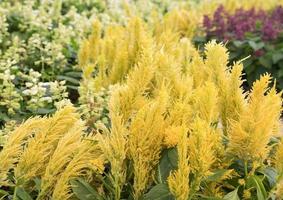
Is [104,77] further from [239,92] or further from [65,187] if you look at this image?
[65,187]

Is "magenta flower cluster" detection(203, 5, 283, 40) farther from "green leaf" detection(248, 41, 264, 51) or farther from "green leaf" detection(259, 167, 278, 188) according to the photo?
"green leaf" detection(259, 167, 278, 188)

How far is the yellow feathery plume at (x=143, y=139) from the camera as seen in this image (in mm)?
2070

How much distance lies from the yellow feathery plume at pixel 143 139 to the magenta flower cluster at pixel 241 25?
12.1ft

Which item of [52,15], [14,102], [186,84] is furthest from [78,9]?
[186,84]

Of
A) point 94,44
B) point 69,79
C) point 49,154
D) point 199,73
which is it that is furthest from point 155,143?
point 94,44

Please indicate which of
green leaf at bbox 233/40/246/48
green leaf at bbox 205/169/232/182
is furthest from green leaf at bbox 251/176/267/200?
green leaf at bbox 233/40/246/48

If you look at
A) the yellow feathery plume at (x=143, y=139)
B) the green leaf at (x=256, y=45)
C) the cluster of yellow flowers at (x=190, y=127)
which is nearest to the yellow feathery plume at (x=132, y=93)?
the cluster of yellow flowers at (x=190, y=127)

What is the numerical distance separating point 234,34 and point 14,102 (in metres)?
3.26

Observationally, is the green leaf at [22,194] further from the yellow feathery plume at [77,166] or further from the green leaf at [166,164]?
the green leaf at [166,164]

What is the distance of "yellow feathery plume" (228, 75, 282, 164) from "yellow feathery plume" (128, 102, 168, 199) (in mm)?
304

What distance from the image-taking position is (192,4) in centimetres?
809

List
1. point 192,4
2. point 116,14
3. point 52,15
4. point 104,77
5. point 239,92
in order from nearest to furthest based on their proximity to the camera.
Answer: point 239,92 < point 104,77 < point 52,15 < point 116,14 < point 192,4

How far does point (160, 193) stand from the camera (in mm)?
2121

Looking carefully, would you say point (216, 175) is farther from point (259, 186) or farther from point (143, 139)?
point (143, 139)
